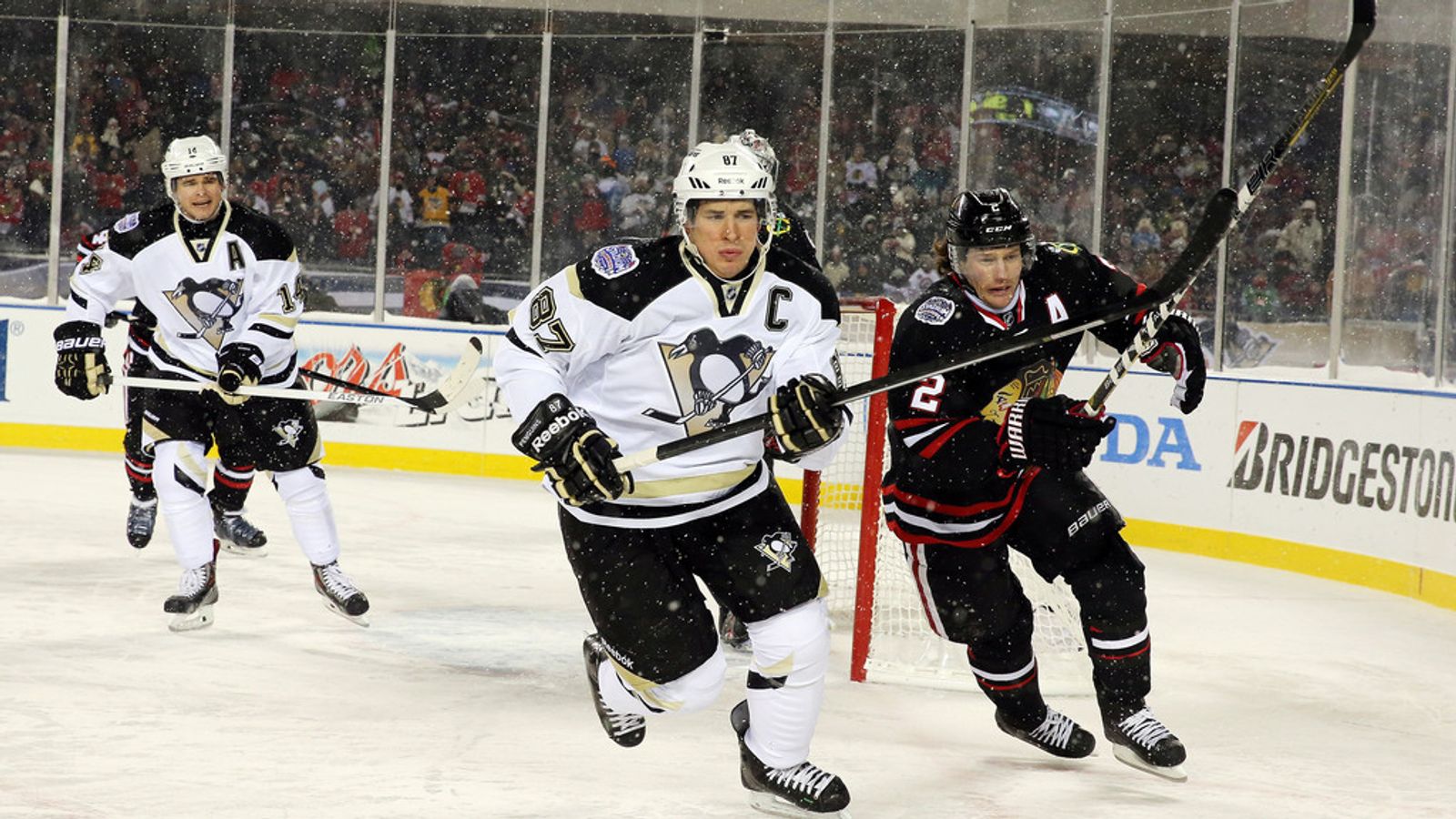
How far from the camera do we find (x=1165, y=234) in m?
8.74

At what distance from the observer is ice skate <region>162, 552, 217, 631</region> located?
4680 millimetres

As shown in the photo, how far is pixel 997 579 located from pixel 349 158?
8.05 m

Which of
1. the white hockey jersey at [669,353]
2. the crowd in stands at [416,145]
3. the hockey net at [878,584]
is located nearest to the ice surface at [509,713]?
the hockey net at [878,584]

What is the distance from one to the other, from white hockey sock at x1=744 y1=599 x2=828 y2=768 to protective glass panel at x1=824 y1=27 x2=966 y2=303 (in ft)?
22.5

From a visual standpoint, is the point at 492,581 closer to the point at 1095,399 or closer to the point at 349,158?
the point at 1095,399

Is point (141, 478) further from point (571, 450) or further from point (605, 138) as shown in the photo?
point (605, 138)

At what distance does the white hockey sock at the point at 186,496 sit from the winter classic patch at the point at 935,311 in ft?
7.55

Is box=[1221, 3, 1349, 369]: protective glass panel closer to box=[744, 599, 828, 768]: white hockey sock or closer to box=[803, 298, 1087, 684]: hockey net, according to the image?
box=[803, 298, 1087, 684]: hockey net

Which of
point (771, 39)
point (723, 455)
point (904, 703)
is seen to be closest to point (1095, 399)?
point (723, 455)

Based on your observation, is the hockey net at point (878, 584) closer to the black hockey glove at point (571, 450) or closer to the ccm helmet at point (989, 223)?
the ccm helmet at point (989, 223)

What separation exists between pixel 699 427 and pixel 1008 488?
732mm

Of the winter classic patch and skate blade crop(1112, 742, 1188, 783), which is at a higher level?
the winter classic patch

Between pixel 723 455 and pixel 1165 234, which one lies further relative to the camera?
pixel 1165 234

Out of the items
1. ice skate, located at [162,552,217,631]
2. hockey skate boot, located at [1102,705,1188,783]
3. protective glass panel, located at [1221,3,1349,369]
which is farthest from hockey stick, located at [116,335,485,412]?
protective glass panel, located at [1221,3,1349,369]
